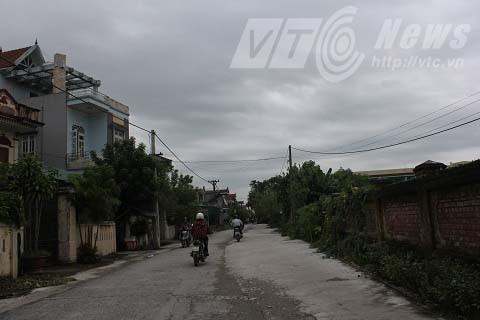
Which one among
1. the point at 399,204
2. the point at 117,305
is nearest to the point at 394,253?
the point at 399,204

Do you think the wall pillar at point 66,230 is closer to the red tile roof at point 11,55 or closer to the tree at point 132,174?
the tree at point 132,174

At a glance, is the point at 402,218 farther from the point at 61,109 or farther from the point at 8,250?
the point at 61,109

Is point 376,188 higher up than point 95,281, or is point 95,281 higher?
point 376,188

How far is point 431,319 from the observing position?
5758 mm

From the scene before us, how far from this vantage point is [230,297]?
8.02 meters

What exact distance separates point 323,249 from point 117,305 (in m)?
10.6

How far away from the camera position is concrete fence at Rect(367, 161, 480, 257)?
627 centimetres

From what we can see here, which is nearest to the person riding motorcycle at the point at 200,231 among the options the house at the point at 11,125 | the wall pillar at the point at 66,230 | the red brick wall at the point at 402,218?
the wall pillar at the point at 66,230

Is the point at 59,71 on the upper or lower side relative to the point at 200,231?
upper

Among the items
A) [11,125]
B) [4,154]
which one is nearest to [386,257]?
[11,125]

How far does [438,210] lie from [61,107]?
25269 mm

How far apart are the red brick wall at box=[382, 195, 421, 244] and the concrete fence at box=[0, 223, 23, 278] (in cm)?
909

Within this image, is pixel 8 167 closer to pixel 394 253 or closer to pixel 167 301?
pixel 167 301

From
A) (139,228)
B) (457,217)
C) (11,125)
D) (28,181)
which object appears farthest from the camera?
(139,228)
